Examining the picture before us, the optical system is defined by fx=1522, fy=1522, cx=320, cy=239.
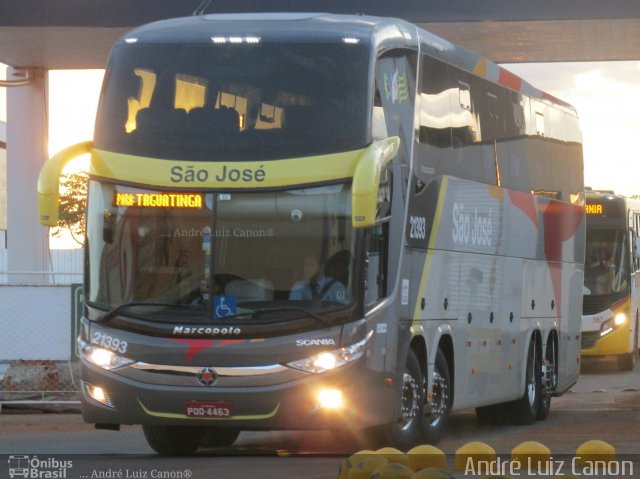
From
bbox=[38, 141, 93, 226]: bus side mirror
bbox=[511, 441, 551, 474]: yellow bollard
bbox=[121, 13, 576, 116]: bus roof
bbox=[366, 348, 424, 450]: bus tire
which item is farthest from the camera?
bbox=[366, 348, 424, 450]: bus tire

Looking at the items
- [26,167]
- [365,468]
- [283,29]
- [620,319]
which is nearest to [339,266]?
[283,29]

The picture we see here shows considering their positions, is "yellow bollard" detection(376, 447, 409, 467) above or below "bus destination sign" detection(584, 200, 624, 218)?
below

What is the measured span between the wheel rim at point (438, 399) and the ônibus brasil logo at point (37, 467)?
378 cm

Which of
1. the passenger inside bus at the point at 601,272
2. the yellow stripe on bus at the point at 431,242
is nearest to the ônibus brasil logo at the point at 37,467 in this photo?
the yellow stripe on bus at the point at 431,242

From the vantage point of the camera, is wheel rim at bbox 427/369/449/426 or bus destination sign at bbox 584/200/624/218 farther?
bus destination sign at bbox 584/200/624/218

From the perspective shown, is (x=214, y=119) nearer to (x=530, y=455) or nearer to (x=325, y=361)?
(x=325, y=361)

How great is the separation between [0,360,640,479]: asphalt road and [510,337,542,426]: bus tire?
0.22 meters

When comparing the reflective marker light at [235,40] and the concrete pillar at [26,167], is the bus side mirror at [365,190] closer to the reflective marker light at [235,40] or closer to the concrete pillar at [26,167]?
the reflective marker light at [235,40]

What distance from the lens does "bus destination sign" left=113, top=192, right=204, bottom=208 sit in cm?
1263

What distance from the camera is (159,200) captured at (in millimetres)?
12703

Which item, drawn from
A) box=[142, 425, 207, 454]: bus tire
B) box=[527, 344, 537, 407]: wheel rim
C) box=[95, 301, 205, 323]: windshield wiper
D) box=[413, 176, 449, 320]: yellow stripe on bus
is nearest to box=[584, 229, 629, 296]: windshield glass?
box=[527, 344, 537, 407]: wheel rim

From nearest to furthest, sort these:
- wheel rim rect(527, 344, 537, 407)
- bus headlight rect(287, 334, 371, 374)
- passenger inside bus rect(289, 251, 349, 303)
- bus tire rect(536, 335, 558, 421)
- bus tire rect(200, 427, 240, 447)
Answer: bus headlight rect(287, 334, 371, 374), passenger inside bus rect(289, 251, 349, 303), bus tire rect(200, 427, 240, 447), wheel rim rect(527, 344, 537, 407), bus tire rect(536, 335, 558, 421)

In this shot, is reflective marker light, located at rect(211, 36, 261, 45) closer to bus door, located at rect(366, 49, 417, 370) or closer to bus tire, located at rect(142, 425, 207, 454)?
bus door, located at rect(366, 49, 417, 370)

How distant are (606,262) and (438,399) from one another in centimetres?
1493
